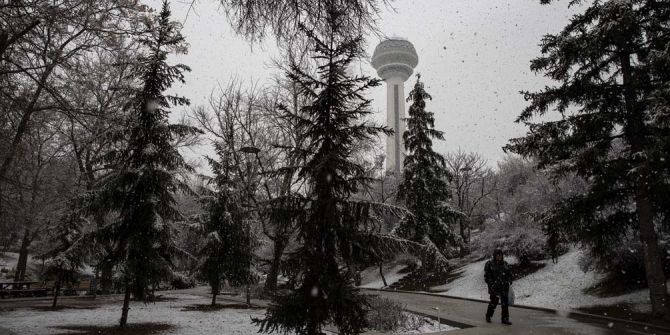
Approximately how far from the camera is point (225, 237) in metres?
18.4

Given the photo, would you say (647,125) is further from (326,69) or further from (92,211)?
(92,211)

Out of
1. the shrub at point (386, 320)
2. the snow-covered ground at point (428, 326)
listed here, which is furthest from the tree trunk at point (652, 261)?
the shrub at point (386, 320)

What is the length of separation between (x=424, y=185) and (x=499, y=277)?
50.5ft

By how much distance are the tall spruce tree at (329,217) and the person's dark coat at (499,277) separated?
4.88 m

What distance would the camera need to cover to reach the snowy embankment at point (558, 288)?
1425cm

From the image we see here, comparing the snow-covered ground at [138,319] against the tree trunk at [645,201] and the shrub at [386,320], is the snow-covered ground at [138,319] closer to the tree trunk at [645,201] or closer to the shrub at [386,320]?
the shrub at [386,320]

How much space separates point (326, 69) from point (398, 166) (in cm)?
9612

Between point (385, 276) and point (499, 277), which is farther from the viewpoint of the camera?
point (385, 276)

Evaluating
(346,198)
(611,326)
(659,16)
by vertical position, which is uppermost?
(659,16)

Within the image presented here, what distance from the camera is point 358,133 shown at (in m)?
7.34

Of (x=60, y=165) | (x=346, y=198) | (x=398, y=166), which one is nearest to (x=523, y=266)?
(x=346, y=198)

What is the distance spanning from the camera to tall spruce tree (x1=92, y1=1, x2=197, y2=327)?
37.0 feet

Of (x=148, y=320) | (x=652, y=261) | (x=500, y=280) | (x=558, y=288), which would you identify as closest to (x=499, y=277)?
(x=500, y=280)

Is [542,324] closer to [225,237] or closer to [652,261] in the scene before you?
→ [652,261]
